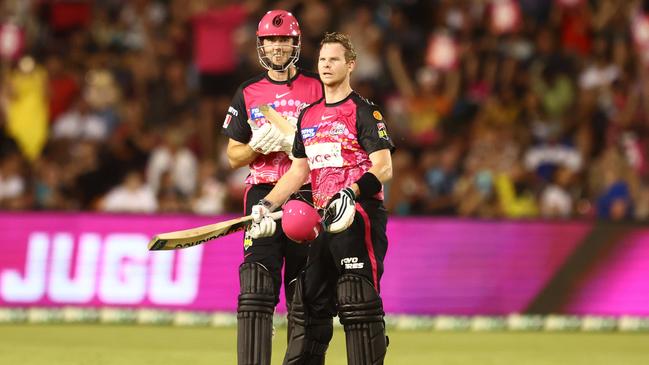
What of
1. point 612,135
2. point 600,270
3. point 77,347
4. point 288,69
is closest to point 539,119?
point 612,135

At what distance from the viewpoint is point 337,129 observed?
27.4 feet

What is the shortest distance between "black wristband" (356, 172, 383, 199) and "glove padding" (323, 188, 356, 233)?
0.12 metres

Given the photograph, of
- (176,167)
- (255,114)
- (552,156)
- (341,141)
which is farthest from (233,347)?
(552,156)

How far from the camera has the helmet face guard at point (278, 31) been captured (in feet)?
29.7

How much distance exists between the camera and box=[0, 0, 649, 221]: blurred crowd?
17.0m

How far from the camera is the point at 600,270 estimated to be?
1466 centimetres

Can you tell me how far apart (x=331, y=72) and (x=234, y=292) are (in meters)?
6.75

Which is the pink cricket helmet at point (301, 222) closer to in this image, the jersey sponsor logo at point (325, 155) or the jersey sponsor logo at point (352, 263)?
the jersey sponsor logo at point (352, 263)

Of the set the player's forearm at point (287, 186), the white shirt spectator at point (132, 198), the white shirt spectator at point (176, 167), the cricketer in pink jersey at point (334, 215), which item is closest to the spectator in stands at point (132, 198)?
the white shirt spectator at point (132, 198)

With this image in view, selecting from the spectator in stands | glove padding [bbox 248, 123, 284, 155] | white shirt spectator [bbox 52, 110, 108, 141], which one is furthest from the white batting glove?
white shirt spectator [bbox 52, 110, 108, 141]

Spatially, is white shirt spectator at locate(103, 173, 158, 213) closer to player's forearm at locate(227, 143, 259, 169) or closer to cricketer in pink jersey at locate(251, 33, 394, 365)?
player's forearm at locate(227, 143, 259, 169)

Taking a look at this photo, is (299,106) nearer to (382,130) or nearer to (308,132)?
(308,132)

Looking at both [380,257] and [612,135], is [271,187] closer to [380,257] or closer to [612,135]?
[380,257]

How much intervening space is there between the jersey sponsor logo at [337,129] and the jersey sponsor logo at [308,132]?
12 centimetres
